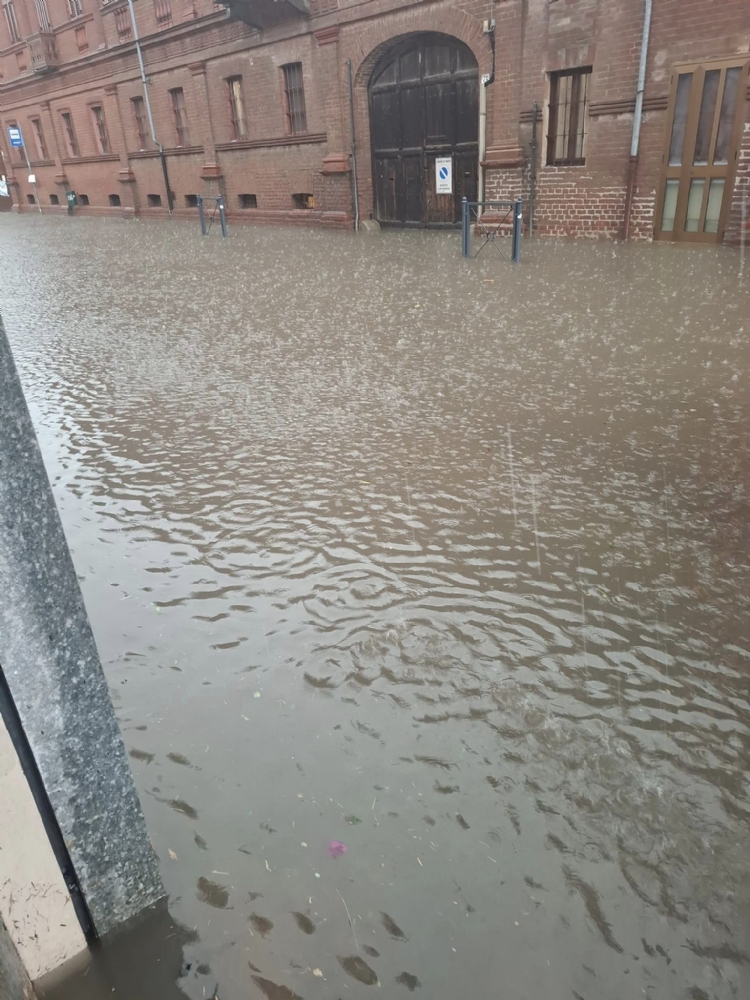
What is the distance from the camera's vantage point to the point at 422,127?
16.1 metres

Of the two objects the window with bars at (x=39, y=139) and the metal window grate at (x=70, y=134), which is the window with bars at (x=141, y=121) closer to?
the metal window grate at (x=70, y=134)

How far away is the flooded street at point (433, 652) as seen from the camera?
→ 1889 mm

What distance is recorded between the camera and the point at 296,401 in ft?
18.7

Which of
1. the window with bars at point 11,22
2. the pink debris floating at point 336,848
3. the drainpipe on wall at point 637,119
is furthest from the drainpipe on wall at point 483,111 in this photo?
the window with bars at point 11,22

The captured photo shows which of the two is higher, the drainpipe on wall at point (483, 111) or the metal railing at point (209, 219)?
the drainpipe on wall at point (483, 111)

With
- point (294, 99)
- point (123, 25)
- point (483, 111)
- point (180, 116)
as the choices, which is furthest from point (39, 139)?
point (483, 111)

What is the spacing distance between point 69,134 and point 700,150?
2741cm

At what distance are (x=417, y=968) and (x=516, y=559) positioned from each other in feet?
6.53

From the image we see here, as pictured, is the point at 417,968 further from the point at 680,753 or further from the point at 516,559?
the point at 516,559

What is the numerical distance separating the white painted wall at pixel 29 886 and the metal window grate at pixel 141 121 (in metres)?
27.6

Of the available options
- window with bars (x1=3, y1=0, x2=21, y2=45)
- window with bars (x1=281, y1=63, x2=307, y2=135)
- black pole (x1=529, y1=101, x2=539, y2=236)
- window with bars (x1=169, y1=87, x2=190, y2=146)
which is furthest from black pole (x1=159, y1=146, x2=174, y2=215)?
black pole (x1=529, y1=101, x2=539, y2=236)

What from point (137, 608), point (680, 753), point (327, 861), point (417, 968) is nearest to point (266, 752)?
point (327, 861)

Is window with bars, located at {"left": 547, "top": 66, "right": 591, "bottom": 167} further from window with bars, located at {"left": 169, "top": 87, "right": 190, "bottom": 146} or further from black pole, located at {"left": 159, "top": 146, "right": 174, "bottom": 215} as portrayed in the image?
black pole, located at {"left": 159, "top": 146, "right": 174, "bottom": 215}

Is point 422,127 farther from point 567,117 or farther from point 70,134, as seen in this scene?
point 70,134
